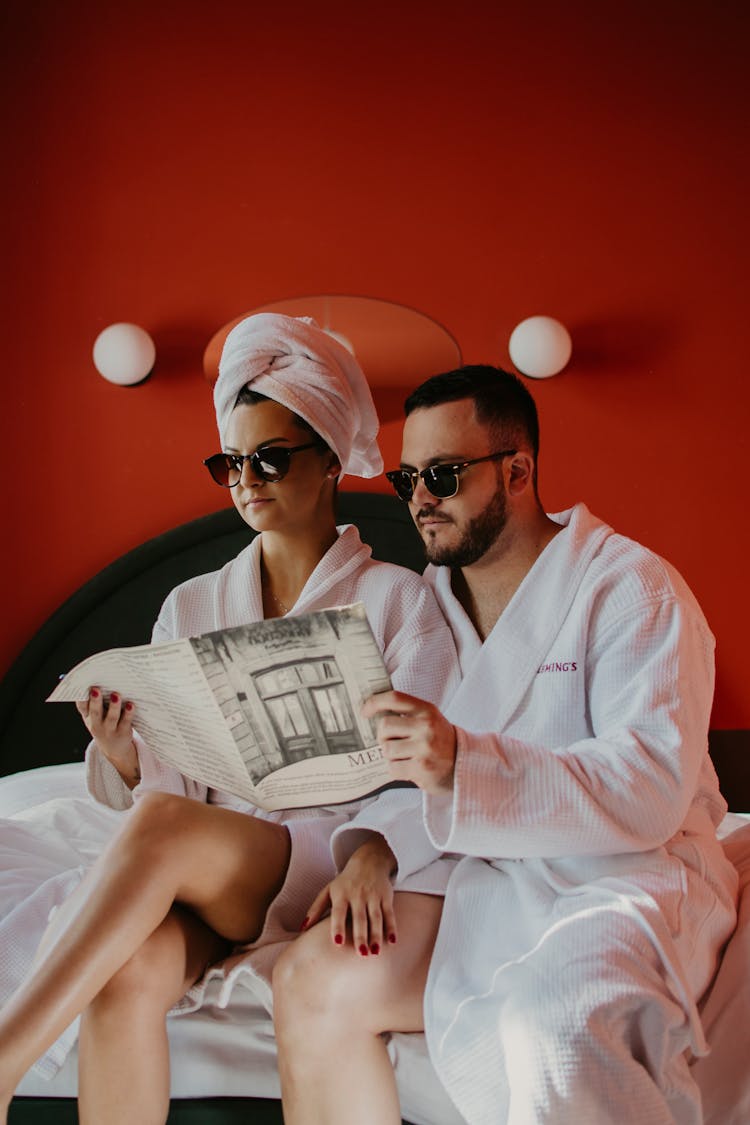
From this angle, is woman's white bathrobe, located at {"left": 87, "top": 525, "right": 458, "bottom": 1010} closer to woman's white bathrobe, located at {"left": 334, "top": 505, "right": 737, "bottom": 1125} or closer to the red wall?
woman's white bathrobe, located at {"left": 334, "top": 505, "right": 737, "bottom": 1125}

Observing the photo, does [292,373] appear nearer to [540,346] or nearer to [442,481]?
[442,481]

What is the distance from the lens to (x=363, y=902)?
1.44 meters

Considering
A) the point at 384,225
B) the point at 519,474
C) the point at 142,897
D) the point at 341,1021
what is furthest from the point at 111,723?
the point at 384,225

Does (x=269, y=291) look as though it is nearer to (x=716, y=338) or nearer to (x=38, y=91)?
(x=38, y=91)

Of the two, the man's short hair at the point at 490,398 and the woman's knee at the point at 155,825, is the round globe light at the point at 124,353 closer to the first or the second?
the man's short hair at the point at 490,398

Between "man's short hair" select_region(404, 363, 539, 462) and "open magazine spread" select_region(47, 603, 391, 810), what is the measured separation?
66cm

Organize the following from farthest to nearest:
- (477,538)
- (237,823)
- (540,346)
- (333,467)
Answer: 1. (540,346)
2. (333,467)
3. (477,538)
4. (237,823)

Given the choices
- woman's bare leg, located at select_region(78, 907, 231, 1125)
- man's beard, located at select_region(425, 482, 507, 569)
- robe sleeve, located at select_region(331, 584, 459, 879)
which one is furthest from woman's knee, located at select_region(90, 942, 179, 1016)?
man's beard, located at select_region(425, 482, 507, 569)

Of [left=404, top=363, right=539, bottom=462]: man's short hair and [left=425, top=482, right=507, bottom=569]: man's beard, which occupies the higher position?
[left=404, top=363, right=539, bottom=462]: man's short hair

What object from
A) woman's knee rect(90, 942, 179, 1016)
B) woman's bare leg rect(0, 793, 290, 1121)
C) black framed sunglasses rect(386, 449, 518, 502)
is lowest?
woman's knee rect(90, 942, 179, 1016)

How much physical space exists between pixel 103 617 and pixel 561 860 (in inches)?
68.6

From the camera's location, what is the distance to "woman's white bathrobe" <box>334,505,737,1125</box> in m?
1.22

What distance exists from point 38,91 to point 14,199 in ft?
0.97

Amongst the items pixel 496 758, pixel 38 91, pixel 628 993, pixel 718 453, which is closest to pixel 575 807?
pixel 496 758
